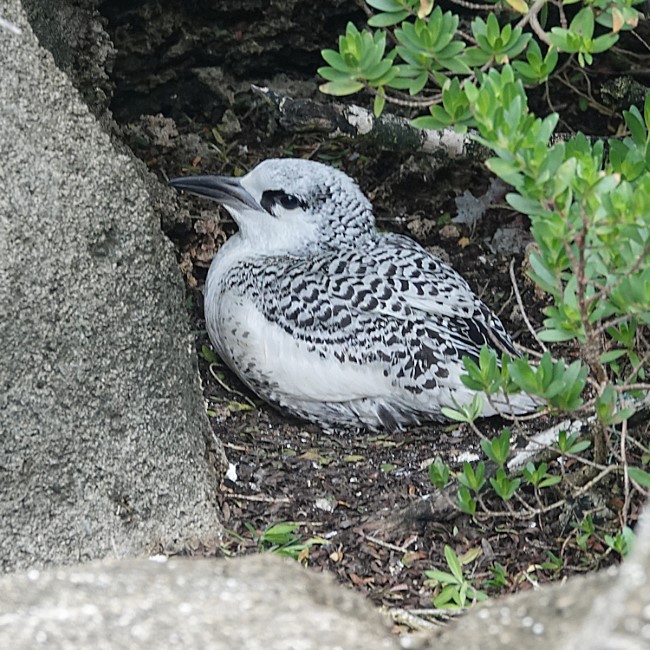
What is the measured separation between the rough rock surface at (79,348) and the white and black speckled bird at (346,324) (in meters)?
1.33

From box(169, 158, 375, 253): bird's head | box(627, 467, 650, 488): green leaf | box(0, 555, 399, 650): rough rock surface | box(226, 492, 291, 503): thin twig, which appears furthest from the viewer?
box(169, 158, 375, 253): bird's head

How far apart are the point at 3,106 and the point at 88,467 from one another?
1.20 meters

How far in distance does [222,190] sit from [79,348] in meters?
2.35

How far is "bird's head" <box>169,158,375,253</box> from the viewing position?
5992 millimetres

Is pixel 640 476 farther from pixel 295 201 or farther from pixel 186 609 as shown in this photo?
pixel 295 201

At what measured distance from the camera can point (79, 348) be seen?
3838mm

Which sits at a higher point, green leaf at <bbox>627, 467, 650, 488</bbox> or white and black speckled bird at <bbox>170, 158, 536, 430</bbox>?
green leaf at <bbox>627, 467, 650, 488</bbox>

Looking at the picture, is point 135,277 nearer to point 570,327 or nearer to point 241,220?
point 570,327

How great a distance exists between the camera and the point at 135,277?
4023 mm

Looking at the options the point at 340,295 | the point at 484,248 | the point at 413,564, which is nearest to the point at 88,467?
the point at 413,564

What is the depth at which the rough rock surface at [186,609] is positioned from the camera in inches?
76.6

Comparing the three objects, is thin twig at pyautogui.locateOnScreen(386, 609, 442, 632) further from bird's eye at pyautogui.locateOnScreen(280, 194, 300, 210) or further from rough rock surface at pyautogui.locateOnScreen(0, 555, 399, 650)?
bird's eye at pyautogui.locateOnScreen(280, 194, 300, 210)

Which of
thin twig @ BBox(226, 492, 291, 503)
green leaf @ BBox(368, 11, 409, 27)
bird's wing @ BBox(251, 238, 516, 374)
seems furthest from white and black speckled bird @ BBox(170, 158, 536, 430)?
green leaf @ BBox(368, 11, 409, 27)

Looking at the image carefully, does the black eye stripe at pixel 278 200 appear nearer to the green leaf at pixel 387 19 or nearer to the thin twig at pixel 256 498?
the thin twig at pixel 256 498
